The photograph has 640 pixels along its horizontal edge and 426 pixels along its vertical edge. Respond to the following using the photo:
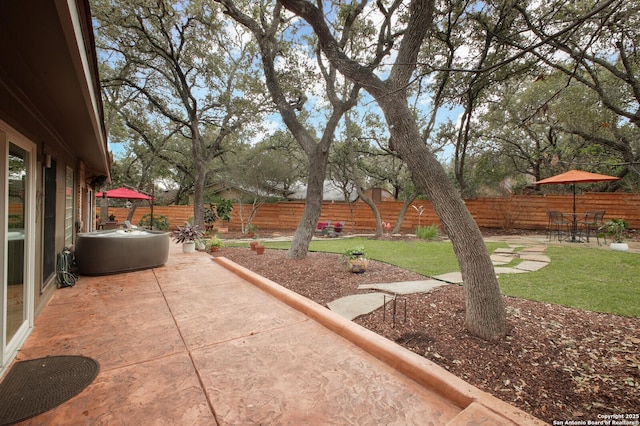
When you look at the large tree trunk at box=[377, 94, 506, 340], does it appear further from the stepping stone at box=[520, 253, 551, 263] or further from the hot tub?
the hot tub

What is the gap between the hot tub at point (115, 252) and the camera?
4.59 metres

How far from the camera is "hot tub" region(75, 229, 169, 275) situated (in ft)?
15.0

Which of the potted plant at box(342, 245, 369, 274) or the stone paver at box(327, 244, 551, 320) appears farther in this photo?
the potted plant at box(342, 245, 369, 274)

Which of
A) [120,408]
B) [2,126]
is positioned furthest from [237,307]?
[2,126]

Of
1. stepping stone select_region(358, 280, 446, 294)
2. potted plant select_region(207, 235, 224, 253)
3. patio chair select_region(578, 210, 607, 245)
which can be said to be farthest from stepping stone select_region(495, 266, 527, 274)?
potted plant select_region(207, 235, 224, 253)

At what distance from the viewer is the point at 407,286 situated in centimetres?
402

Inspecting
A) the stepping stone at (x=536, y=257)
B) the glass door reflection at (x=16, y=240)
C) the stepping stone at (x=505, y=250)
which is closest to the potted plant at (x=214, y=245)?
the glass door reflection at (x=16, y=240)

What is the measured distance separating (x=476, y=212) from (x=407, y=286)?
11283 mm

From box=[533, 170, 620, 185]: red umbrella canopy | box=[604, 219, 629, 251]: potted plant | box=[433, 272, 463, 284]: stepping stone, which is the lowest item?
box=[433, 272, 463, 284]: stepping stone

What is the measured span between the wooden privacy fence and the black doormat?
11.7 meters

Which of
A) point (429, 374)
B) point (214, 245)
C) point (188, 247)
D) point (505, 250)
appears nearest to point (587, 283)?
point (505, 250)

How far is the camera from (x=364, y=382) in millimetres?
1867

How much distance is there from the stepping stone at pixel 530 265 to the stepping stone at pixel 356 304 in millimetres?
3337

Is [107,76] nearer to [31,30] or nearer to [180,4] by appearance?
[180,4]
